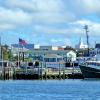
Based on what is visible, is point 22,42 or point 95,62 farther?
point 22,42

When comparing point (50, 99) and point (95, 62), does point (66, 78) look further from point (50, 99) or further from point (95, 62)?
point (50, 99)

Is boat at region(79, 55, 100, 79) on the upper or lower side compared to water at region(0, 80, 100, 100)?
upper

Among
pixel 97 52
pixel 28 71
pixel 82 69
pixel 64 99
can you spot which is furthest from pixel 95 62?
pixel 64 99

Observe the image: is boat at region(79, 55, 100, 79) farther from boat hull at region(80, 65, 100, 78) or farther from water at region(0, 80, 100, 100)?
water at region(0, 80, 100, 100)

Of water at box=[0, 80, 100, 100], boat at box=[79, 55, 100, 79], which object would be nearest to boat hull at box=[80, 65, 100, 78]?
boat at box=[79, 55, 100, 79]

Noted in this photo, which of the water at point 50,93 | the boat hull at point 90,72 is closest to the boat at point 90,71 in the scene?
the boat hull at point 90,72

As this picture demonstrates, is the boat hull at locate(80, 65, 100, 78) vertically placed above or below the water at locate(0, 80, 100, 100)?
above

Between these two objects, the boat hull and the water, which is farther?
the boat hull

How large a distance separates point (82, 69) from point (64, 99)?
250 ft

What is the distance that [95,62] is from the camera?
6245 inches

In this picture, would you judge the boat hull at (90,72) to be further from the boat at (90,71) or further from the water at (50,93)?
the water at (50,93)

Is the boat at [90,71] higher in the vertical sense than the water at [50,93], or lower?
higher

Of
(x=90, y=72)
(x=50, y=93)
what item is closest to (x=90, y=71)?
(x=90, y=72)

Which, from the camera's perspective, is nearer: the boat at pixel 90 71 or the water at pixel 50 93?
the water at pixel 50 93
